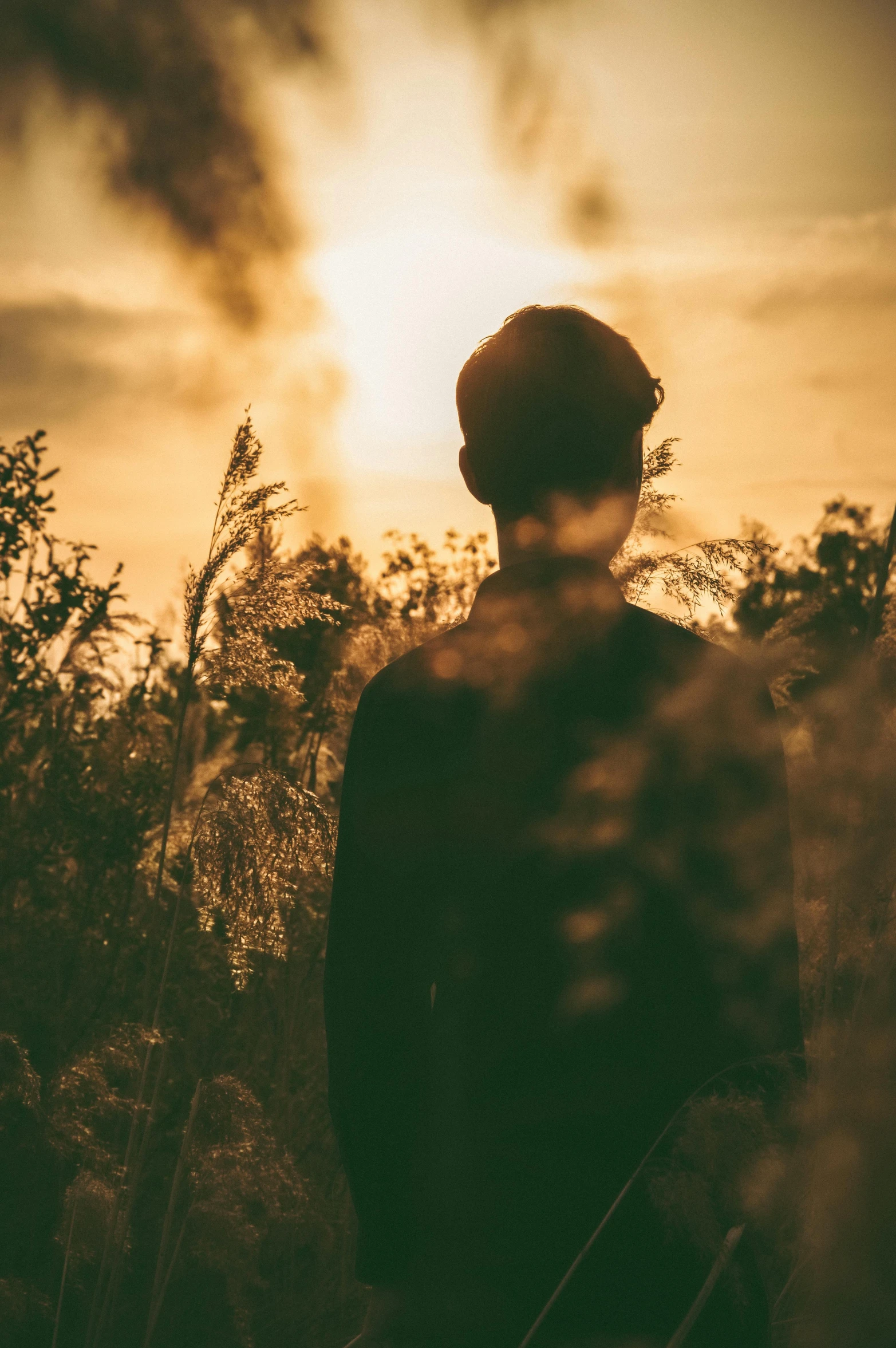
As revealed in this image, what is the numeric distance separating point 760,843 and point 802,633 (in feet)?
9.46

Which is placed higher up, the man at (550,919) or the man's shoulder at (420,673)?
the man's shoulder at (420,673)

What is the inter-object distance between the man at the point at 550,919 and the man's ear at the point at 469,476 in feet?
0.26

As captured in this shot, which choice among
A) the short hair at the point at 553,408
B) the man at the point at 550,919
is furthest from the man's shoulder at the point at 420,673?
the short hair at the point at 553,408

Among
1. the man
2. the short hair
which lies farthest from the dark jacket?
the short hair

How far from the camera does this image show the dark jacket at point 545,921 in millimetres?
1026

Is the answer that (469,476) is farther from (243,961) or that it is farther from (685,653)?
(243,961)

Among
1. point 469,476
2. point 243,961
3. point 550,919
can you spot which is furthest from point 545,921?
point 243,961

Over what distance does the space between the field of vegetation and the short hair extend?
716 millimetres

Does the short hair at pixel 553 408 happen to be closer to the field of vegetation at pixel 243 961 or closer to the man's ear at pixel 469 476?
the man's ear at pixel 469 476

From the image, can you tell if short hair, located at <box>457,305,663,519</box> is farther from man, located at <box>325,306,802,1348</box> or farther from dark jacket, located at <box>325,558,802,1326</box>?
dark jacket, located at <box>325,558,802,1326</box>

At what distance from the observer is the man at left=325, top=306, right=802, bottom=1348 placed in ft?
3.35

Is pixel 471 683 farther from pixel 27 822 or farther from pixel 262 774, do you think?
pixel 27 822

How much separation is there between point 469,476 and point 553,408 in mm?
173

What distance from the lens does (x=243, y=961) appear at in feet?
7.24
